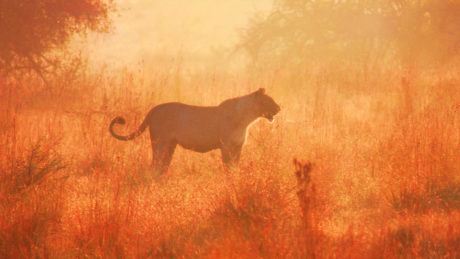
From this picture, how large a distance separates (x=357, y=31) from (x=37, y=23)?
9.96 metres

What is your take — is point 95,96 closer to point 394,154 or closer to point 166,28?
point 394,154

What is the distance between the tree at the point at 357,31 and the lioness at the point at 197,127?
972cm

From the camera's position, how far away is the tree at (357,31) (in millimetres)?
15867

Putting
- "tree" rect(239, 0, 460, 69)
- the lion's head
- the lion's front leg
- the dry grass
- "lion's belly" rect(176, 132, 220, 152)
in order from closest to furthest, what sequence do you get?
the dry grass → the lion's front leg → "lion's belly" rect(176, 132, 220, 152) → the lion's head → "tree" rect(239, 0, 460, 69)

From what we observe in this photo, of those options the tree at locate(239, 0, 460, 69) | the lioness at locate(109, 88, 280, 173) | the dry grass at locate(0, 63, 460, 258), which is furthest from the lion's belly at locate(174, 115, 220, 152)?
the tree at locate(239, 0, 460, 69)

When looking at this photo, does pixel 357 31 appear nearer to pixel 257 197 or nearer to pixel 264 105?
pixel 264 105

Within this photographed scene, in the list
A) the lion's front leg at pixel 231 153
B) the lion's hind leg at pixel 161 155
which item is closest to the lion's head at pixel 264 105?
the lion's front leg at pixel 231 153

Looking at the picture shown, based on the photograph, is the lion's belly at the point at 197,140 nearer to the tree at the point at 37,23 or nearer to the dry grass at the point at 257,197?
the dry grass at the point at 257,197

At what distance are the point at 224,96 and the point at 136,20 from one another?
3247cm

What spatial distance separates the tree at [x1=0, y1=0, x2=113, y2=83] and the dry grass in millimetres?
3079

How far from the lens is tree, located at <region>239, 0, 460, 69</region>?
15.9 metres

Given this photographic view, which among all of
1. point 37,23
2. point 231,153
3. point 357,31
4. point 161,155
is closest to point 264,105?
point 231,153

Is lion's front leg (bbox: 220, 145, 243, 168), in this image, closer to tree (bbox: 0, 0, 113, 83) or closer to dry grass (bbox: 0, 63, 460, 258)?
dry grass (bbox: 0, 63, 460, 258)

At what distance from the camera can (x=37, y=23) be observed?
11.9m
